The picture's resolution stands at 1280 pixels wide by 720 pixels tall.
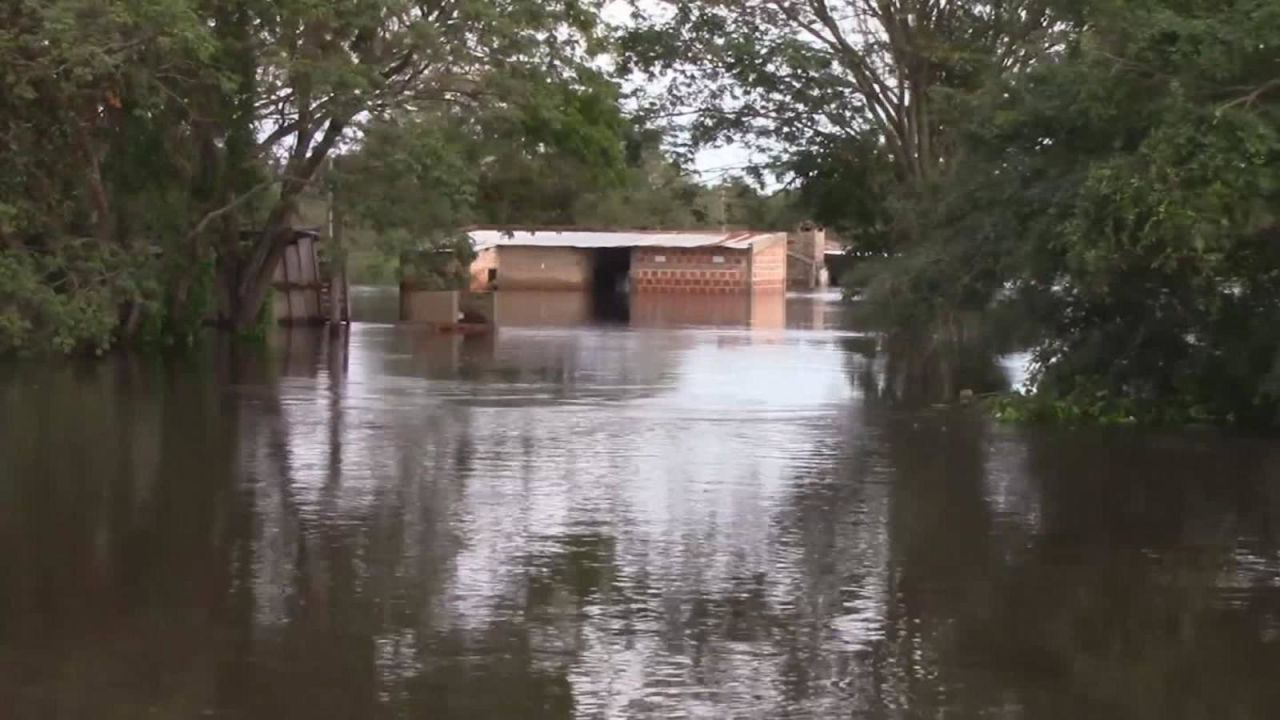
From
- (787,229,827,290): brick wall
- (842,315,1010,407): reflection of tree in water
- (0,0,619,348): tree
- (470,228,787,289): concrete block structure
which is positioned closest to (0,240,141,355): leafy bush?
(0,0,619,348): tree

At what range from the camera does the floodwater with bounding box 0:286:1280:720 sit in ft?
23.6

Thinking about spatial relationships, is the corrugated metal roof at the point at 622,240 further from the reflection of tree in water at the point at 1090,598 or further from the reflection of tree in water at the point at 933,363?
the reflection of tree in water at the point at 1090,598

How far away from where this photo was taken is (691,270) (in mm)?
63562

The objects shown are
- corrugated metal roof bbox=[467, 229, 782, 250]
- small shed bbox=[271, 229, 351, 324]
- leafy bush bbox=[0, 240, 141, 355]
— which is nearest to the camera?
leafy bush bbox=[0, 240, 141, 355]

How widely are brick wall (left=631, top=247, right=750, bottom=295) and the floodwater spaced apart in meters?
43.5

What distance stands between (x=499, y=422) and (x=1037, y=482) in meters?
6.33

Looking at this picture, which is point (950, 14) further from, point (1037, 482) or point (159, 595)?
point (159, 595)

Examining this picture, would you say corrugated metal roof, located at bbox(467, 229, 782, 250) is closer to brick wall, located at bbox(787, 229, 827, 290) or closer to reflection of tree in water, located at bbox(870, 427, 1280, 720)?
brick wall, located at bbox(787, 229, 827, 290)

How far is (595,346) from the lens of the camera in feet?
104

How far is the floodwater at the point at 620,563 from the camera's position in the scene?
23.6 feet

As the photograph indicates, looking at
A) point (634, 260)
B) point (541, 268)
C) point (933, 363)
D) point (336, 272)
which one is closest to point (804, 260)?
point (634, 260)

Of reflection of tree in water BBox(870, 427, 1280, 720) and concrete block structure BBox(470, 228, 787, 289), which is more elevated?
concrete block structure BBox(470, 228, 787, 289)

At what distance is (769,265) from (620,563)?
58.3m

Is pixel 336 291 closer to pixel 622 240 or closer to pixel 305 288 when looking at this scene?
pixel 305 288
